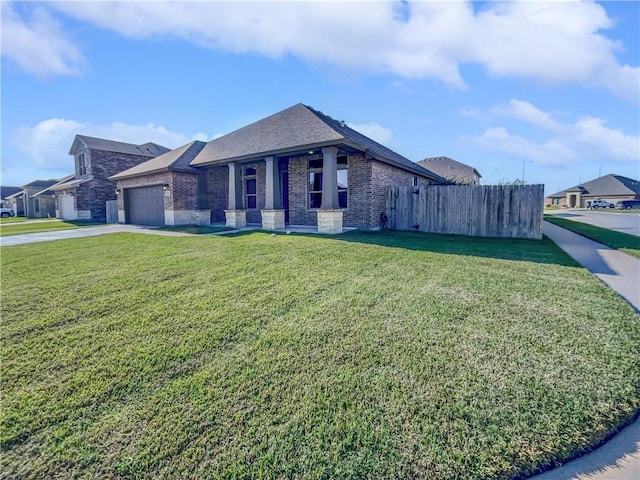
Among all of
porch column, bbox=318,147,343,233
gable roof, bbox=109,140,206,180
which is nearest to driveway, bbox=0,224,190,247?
gable roof, bbox=109,140,206,180

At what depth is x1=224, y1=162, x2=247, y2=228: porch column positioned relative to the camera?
14.9 m

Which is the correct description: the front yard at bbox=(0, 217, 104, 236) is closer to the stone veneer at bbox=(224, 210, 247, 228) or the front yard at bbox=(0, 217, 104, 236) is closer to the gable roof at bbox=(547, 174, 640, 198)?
the stone veneer at bbox=(224, 210, 247, 228)

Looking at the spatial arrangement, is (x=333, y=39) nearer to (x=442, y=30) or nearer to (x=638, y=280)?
(x=442, y=30)

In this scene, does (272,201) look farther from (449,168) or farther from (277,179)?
(449,168)

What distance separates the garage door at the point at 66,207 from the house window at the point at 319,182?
→ 2348 centimetres

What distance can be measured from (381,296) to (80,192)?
2969cm

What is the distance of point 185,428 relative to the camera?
7.64 feet

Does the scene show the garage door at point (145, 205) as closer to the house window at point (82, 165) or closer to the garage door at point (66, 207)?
the garage door at point (66, 207)

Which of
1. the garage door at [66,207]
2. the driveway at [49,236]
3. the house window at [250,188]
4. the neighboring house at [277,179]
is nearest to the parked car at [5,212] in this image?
the garage door at [66,207]

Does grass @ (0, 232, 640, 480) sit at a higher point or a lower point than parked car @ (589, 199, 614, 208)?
lower

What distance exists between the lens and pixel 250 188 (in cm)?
1680

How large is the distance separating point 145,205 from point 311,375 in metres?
19.6

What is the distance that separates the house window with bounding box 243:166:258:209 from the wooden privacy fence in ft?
24.0

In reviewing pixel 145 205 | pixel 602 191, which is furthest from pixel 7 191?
pixel 602 191
